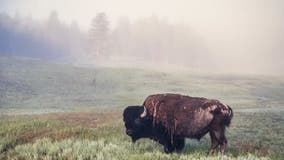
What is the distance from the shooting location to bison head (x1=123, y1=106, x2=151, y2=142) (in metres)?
9.12

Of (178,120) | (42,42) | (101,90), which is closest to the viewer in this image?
(178,120)

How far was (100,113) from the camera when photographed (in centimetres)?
1473

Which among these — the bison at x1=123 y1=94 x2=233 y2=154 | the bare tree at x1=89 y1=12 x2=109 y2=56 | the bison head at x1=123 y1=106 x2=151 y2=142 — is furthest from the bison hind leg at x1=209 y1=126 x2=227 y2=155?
the bare tree at x1=89 y1=12 x2=109 y2=56

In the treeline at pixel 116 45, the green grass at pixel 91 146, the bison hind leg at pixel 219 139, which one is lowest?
the green grass at pixel 91 146

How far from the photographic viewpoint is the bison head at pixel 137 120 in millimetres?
9117

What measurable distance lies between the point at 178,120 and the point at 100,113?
6334 mm

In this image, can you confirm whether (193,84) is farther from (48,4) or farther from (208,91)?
(48,4)

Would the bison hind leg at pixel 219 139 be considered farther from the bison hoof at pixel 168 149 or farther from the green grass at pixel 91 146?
the bison hoof at pixel 168 149

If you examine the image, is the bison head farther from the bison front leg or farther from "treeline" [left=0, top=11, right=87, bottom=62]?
"treeline" [left=0, top=11, right=87, bottom=62]

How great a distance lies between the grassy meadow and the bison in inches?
11.6

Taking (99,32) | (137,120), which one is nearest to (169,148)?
(137,120)

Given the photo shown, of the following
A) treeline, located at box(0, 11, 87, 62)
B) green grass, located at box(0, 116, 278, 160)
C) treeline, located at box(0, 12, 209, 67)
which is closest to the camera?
green grass, located at box(0, 116, 278, 160)

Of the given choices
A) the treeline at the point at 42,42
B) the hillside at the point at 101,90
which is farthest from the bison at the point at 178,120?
the treeline at the point at 42,42

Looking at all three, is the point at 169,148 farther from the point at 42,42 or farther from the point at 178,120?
the point at 42,42
